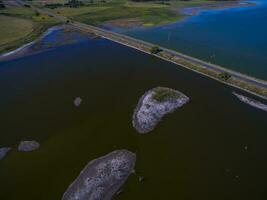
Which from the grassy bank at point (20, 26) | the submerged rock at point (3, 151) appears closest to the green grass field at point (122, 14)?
the grassy bank at point (20, 26)

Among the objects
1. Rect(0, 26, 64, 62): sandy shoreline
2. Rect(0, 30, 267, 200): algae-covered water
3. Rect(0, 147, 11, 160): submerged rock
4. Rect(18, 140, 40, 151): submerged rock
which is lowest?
Rect(0, 147, 11, 160): submerged rock

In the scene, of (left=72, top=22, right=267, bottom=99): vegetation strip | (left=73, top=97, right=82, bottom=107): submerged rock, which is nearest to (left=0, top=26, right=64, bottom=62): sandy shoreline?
(left=72, top=22, right=267, bottom=99): vegetation strip

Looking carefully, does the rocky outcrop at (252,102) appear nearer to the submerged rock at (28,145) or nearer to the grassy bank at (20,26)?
the submerged rock at (28,145)

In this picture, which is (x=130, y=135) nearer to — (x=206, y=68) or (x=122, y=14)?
(x=206, y=68)

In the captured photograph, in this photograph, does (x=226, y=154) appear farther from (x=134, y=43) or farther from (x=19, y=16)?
(x=19, y=16)

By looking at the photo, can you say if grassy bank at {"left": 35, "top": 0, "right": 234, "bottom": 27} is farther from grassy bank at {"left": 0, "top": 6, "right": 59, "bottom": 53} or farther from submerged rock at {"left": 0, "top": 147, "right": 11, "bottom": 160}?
submerged rock at {"left": 0, "top": 147, "right": 11, "bottom": 160}

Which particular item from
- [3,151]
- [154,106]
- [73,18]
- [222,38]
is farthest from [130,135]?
[73,18]

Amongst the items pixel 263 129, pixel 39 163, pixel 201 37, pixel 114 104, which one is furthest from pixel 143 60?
pixel 39 163
